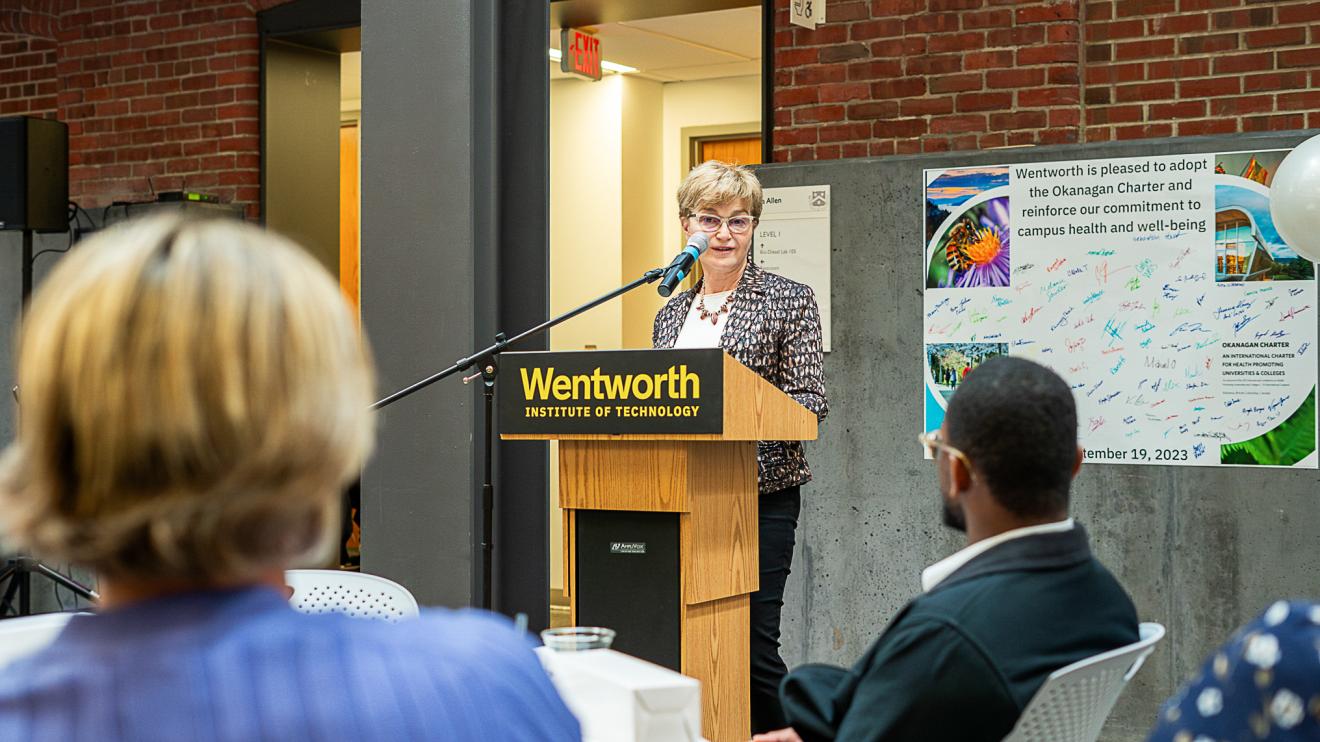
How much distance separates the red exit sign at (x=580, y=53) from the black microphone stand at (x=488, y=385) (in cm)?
354

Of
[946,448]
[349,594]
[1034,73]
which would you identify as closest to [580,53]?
[1034,73]

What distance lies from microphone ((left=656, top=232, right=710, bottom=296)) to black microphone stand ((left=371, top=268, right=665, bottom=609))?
0.04 meters

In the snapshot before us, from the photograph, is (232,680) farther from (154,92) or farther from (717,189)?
(154,92)

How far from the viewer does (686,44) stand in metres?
7.41

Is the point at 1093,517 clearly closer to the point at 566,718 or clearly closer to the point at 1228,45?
the point at 1228,45

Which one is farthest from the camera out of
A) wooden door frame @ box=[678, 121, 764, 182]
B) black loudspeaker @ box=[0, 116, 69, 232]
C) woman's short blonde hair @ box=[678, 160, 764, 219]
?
wooden door frame @ box=[678, 121, 764, 182]

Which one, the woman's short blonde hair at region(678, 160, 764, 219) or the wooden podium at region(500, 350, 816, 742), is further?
the woman's short blonde hair at region(678, 160, 764, 219)

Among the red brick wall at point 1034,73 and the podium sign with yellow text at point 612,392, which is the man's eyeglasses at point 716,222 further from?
the red brick wall at point 1034,73

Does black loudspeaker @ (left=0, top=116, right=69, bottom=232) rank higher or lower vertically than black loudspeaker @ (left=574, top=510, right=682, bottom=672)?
higher

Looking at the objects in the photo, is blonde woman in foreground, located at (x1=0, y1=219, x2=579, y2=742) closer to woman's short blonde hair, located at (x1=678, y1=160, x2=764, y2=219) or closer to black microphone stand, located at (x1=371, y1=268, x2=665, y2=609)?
black microphone stand, located at (x1=371, y1=268, x2=665, y2=609)

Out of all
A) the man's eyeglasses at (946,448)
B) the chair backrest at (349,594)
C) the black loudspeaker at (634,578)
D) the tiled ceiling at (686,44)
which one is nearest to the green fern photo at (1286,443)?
the black loudspeaker at (634,578)

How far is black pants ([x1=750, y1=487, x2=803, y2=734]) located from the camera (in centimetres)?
317

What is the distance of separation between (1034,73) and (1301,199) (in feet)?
4.98
